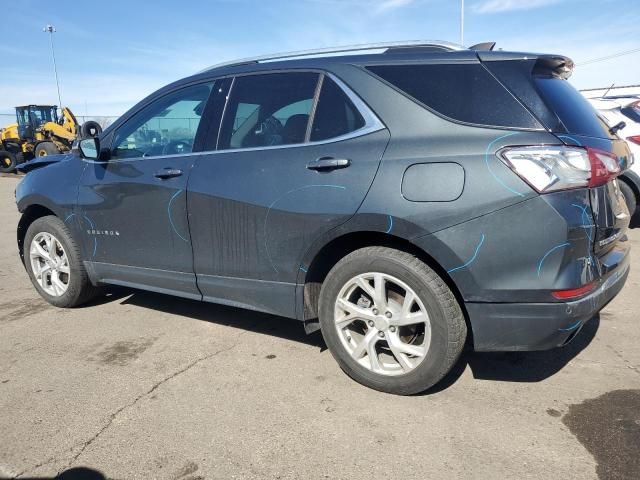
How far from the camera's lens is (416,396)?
2.81 meters

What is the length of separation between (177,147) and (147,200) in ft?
1.42

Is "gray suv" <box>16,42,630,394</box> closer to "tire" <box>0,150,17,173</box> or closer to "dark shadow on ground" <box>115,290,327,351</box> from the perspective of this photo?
"dark shadow on ground" <box>115,290,327,351</box>

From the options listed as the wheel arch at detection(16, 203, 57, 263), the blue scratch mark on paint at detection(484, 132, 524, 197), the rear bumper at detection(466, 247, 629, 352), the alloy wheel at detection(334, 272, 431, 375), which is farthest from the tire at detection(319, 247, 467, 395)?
the wheel arch at detection(16, 203, 57, 263)

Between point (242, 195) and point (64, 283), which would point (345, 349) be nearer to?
point (242, 195)

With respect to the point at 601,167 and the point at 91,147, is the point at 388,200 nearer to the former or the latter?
the point at 601,167

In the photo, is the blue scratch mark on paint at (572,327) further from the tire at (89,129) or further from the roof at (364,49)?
the tire at (89,129)

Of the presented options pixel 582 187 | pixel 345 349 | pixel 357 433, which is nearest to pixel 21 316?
pixel 345 349

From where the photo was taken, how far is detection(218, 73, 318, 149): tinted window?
3.03 metres

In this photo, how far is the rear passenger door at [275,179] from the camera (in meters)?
2.75

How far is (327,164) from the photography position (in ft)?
9.05

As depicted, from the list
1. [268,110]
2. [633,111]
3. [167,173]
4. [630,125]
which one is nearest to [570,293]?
[268,110]

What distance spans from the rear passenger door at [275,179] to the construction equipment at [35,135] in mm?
21091

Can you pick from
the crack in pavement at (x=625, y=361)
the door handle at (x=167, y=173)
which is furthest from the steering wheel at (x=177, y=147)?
the crack in pavement at (x=625, y=361)

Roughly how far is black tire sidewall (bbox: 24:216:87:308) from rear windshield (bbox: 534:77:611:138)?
3.64 metres
